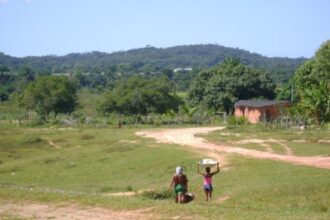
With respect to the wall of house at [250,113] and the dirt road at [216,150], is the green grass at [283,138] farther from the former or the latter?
the wall of house at [250,113]

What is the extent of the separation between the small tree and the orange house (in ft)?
89.2

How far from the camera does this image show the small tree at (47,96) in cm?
7706

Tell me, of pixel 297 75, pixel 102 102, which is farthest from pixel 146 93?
pixel 297 75

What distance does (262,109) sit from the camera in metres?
63.4

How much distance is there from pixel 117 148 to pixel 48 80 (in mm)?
40666

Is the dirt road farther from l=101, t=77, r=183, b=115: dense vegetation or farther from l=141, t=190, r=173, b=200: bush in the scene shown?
l=101, t=77, r=183, b=115: dense vegetation

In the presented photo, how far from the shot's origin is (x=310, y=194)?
20.6 m

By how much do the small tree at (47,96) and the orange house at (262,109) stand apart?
27183 mm

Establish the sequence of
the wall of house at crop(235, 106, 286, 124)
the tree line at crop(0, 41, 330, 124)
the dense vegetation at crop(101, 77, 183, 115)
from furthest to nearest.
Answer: the tree line at crop(0, 41, 330, 124) < the dense vegetation at crop(101, 77, 183, 115) < the wall of house at crop(235, 106, 286, 124)

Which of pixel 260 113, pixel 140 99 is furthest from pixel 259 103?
pixel 140 99

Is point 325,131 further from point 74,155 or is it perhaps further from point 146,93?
point 146,93

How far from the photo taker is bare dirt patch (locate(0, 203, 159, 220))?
15227mm

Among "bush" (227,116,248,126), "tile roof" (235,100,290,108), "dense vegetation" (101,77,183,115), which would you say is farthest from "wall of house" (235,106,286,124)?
"dense vegetation" (101,77,183,115)

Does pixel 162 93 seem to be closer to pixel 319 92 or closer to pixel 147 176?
pixel 319 92
